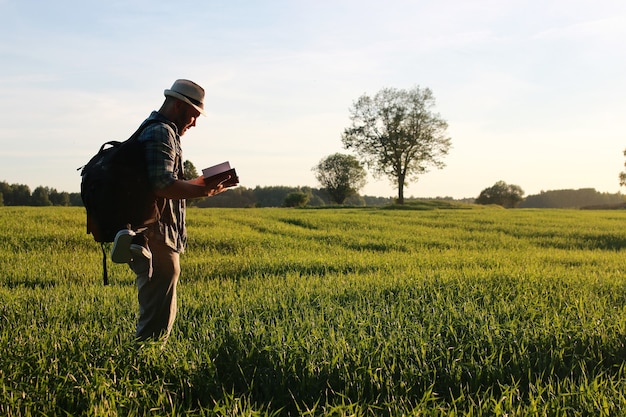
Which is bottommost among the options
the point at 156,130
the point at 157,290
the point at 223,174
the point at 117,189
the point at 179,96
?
the point at 157,290

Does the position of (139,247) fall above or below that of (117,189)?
below

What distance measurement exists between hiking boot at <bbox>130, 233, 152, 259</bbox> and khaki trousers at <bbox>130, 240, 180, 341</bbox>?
0.31m

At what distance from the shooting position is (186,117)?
412cm

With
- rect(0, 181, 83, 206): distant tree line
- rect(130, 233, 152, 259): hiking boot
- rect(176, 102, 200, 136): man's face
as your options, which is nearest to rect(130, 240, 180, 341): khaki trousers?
rect(130, 233, 152, 259): hiking boot

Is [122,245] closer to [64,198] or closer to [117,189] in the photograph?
[117,189]

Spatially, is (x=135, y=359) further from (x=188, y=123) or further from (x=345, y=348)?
(x=188, y=123)

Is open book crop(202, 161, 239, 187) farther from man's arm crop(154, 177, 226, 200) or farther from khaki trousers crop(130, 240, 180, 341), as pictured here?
khaki trousers crop(130, 240, 180, 341)

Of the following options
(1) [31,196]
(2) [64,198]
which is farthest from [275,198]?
(1) [31,196]

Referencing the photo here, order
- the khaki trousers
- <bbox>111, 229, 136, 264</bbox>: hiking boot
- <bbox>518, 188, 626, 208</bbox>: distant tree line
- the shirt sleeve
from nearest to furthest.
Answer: <bbox>111, 229, 136, 264</bbox>: hiking boot < the shirt sleeve < the khaki trousers < <bbox>518, 188, 626, 208</bbox>: distant tree line

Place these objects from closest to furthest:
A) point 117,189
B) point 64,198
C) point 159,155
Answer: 1. point 117,189
2. point 159,155
3. point 64,198

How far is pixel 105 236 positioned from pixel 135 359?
37.9 inches

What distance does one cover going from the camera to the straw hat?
13.0ft

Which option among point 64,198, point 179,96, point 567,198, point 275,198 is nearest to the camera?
point 179,96

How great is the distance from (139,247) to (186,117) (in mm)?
1174
